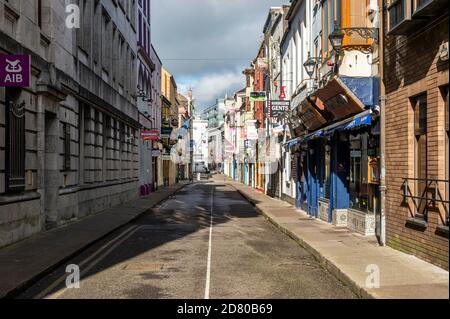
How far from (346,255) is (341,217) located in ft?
20.6

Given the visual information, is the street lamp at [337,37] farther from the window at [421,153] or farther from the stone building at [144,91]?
the stone building at [144,91]

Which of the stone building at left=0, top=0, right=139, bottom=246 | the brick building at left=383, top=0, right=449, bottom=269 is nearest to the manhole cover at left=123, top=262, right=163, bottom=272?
the stone building at left=0, top=0, right=139, bottom=246

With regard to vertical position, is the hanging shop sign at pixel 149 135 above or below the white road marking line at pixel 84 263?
above

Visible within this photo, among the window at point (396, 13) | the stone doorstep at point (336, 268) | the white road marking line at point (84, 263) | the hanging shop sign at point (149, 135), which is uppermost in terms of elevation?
the window at point (396, 13)

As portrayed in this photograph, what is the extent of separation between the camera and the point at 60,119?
1736cm

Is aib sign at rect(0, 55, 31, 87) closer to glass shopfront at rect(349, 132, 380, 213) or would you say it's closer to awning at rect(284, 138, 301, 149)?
glass shopfront at rect(349, 132, 380, 213)

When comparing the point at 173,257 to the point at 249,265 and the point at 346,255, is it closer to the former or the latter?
the point at 249,265

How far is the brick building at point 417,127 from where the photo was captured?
30.9 feet

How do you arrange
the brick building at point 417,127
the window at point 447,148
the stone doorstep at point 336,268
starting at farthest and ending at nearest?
the brick building at point 417,127 → the window at point 447,148 → the stone doorstep at point 336,268

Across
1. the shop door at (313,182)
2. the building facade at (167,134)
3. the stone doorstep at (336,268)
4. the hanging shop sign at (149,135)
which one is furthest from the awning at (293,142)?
the building facade at (167,134)

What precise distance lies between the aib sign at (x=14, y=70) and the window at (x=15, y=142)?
77.4 inches

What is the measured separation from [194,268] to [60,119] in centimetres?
884

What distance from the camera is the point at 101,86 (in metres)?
24.0

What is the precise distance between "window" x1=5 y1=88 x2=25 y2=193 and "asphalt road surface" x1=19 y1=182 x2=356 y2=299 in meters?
2.49
